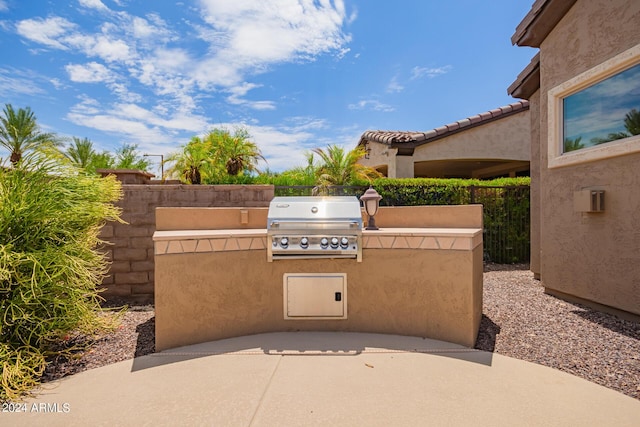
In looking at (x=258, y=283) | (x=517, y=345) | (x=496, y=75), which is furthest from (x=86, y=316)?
(x=496, y=75)

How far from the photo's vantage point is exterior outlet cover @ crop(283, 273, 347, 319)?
417 cm

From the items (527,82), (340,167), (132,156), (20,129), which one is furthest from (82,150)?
(527,82)

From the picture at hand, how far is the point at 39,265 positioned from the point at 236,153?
1069 cm

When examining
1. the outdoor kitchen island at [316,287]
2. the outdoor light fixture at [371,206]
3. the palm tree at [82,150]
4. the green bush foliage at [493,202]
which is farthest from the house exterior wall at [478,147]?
the palm tree at [82,150]

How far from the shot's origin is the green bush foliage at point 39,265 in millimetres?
3252

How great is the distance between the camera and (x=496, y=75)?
9383 millimetres

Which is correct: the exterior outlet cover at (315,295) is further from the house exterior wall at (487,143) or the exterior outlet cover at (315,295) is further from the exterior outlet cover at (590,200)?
the house exterior wall at (487,143)

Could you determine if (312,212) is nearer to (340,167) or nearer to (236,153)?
(340,167)

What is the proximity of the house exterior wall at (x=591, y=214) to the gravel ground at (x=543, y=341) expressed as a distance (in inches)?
19.8

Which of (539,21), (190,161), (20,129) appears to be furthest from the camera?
(20,129)

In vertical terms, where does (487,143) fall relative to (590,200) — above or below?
above

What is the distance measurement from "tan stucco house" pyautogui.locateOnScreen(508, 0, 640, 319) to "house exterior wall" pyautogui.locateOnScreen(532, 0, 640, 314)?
0.02m

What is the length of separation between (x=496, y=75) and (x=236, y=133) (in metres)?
10.5

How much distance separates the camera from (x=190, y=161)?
44.9ft
